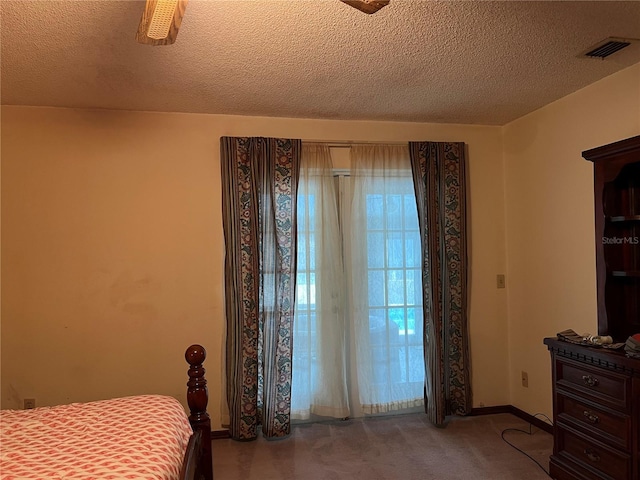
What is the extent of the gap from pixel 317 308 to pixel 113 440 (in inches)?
78.7

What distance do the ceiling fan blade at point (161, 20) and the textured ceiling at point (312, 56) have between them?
0.38m

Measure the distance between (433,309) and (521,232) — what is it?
97 cm

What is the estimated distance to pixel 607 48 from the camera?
2.33m

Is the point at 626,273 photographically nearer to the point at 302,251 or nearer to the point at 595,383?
the point at 595,383

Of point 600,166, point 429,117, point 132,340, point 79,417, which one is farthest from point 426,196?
point 79,417

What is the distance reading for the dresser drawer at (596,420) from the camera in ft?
7.20

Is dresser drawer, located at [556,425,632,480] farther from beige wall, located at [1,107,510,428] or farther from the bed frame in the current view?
beige wall, located at [1,107,510,428]

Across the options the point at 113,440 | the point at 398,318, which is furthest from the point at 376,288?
the point at 113,440

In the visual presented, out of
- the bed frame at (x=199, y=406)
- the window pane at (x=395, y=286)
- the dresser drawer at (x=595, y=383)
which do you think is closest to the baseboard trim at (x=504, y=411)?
the dresser drawer at (x=595, y=383)

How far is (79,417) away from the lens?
190 cm

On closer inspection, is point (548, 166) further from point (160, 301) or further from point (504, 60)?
point (160, 301)

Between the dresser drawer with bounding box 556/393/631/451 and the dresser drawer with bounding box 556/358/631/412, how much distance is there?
0.05m

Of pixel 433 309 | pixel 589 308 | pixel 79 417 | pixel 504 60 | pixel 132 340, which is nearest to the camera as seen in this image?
pixel 79 417

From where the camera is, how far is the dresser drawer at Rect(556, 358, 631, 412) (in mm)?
2196
